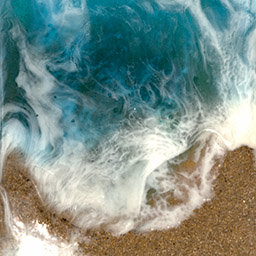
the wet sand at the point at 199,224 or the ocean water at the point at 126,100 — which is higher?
the ocean water at the point at 126,100

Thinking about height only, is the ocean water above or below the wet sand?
above

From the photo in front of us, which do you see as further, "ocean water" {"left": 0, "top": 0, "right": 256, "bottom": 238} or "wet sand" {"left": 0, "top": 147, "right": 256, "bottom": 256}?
"ocean water" {"left": 0, "top": 0, "right": 256, "bottom": 238}

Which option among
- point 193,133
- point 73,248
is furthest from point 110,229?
point 193,133

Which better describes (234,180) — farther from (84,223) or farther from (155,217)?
(84,223)

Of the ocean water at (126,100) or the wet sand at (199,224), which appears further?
the ocean water at (126,100)
